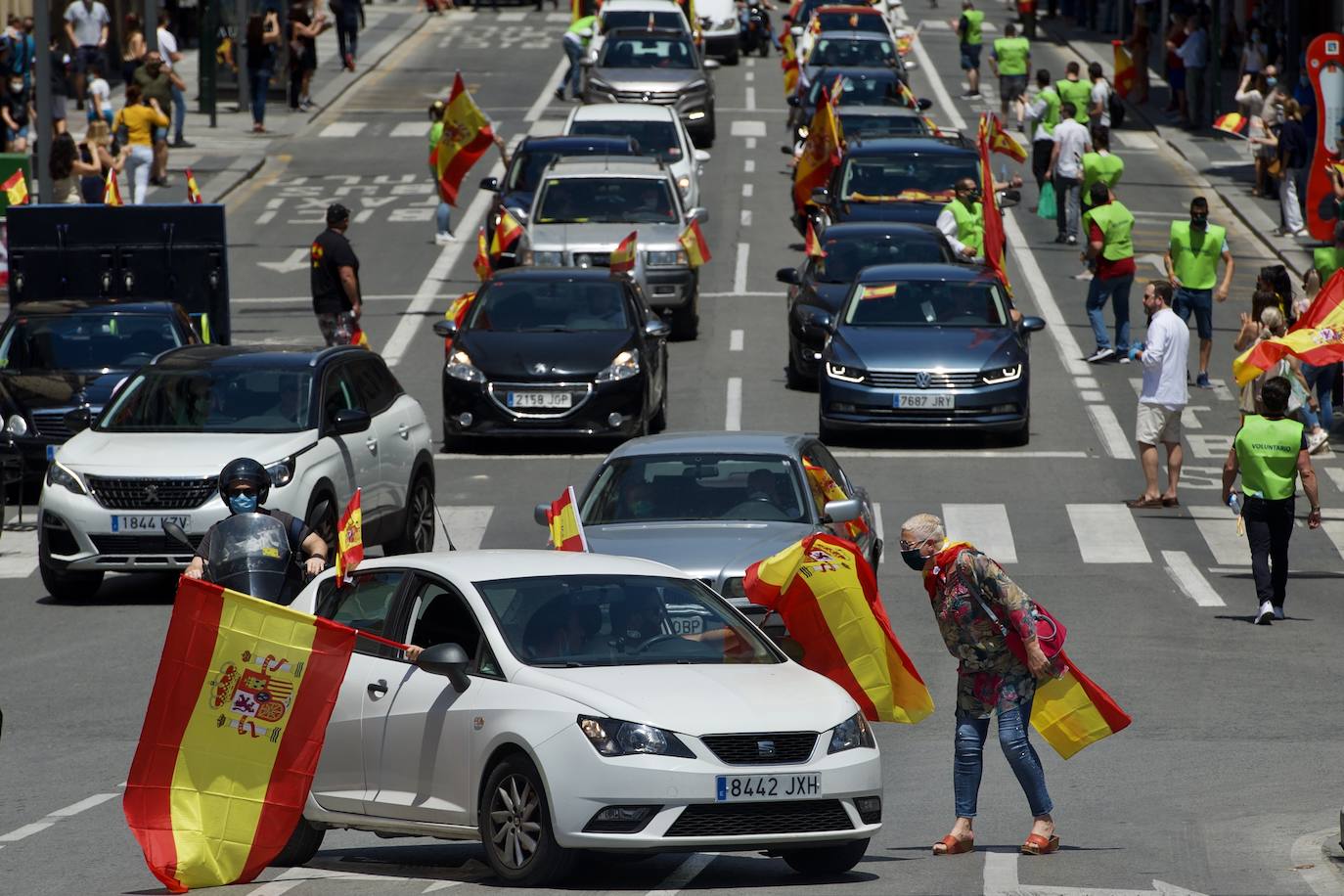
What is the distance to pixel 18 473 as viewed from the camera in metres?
21.4

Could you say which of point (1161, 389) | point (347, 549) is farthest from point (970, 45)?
point (347, 549)

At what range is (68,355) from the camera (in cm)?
2192

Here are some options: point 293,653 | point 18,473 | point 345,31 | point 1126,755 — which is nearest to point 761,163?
→ point 345,31

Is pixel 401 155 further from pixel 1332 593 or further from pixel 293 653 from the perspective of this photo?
pixel 293 653

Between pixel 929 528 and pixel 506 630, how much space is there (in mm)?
1874

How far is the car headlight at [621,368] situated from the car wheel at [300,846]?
1223 cm

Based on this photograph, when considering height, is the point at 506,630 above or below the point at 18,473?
above

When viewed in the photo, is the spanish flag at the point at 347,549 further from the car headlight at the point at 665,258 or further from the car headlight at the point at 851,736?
the car headlight at the point at 665,258

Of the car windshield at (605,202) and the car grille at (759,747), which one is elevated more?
the car grille at (759,747)

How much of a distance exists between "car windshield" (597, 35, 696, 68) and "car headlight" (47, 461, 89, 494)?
1152 inches

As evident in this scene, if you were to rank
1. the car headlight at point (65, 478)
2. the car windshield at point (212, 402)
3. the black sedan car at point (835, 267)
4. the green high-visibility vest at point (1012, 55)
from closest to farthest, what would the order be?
the car headlight at point (65, 478) → the car windshield at point (212, 402) → the black sedan car at point (835, 267) → the green high-visibility vest at point (1012, 55)

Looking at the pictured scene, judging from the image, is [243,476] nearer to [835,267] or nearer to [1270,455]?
[1270,455]

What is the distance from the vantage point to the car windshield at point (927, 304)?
945 inches

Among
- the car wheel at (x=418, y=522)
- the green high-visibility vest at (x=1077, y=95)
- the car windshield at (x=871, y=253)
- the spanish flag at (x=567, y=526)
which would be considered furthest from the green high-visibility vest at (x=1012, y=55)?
the spanish flag at (x=567, y=526)
